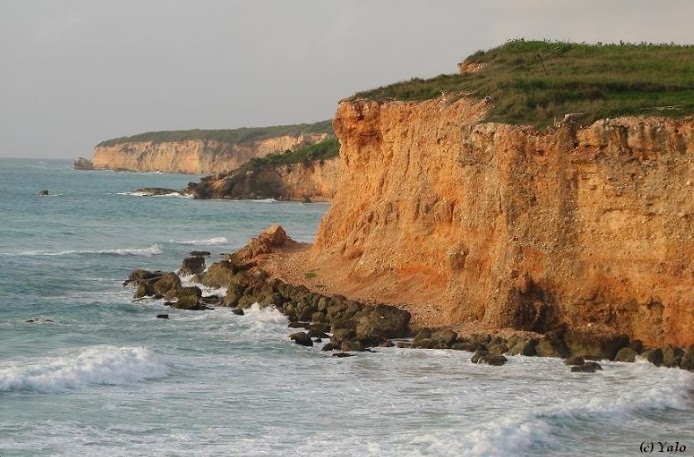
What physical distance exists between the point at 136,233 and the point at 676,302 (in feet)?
129

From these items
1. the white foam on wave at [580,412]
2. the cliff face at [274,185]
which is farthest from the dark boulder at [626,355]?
the cliff face at [274,185]

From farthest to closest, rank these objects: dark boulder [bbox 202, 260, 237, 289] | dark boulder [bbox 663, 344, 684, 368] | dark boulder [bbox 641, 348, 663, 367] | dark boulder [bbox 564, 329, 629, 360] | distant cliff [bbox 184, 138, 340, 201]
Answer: distant cliff [bbox 184, 138, 340, 201] → dark boulder [bbox 202, 260, 237, 289] → dark boulder [bbox 564, 329, 629, 360] → dark boulder [bbox 641, 348, 663, 367] → dark boulder [bbox 663, 344, 684, 368]

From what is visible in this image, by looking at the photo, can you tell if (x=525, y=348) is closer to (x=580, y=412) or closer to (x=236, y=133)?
(x=580, y=412)

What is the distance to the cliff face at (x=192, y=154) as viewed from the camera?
15462 cm

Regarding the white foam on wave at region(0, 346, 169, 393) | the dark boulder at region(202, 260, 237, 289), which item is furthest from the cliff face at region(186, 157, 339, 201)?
the white foam on wave at region(0, 346, 169, 393)

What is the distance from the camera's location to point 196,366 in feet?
74.2

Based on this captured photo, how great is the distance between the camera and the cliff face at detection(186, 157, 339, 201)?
307 ft

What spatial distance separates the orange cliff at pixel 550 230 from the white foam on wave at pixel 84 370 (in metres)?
7.91

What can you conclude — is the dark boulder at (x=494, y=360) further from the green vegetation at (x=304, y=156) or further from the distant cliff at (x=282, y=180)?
the distant cliff at (x=282, y=180)

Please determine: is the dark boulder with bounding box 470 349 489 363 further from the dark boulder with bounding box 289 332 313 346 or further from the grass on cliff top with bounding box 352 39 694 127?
the grass on cliff top with bounding box 352 39 694 127

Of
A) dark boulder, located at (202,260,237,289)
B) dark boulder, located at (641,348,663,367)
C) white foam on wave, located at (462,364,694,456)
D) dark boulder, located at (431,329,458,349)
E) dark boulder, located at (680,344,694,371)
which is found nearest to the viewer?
white foam on wave, located at (462,364,694,456)

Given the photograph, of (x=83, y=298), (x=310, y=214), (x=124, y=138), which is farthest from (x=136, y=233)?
(x=124, y=138)

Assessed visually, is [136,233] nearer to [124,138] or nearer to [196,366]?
[196,366]

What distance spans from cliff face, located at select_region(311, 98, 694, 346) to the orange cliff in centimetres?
3
